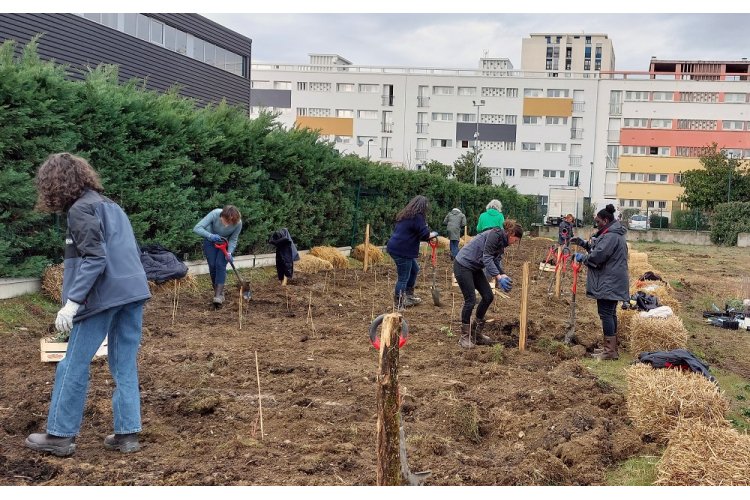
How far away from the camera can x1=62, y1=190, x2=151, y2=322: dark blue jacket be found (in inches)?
171

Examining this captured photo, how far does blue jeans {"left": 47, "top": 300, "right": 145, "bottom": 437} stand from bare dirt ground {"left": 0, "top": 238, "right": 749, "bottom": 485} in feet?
0.69

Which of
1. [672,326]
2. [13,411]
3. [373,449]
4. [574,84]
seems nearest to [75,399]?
[13,411]

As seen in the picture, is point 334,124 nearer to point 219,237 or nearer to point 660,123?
point 660,123

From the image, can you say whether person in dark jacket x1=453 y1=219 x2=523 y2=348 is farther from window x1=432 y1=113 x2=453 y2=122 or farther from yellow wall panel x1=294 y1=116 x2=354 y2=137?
yellow wall panel x1=294 y1=116 x2=354 y2=137

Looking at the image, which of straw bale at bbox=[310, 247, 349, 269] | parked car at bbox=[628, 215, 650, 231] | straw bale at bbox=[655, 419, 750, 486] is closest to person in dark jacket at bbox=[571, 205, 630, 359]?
straw bale at bbox=[655, 419, 750, 486]

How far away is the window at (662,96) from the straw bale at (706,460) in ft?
231

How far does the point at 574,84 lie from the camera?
225 feet

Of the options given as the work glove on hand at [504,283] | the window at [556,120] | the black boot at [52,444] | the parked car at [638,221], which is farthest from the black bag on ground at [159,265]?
the window at [556,120]

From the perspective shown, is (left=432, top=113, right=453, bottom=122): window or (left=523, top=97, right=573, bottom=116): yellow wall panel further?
(left=432, top=113, right=453, bottom=122): window

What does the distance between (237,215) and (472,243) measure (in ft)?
10.6

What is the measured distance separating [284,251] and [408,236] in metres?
2.38

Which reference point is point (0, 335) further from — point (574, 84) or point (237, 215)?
point (574, 84)

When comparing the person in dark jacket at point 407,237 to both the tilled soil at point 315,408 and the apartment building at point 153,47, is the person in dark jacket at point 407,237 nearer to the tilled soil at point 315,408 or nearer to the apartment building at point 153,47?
the tilled soil at point 315,408

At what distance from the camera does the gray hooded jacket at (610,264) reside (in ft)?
26.6
